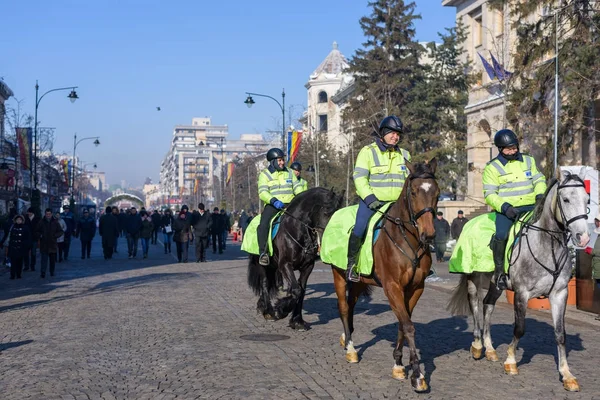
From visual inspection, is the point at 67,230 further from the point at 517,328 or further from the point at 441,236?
the point at 517,328

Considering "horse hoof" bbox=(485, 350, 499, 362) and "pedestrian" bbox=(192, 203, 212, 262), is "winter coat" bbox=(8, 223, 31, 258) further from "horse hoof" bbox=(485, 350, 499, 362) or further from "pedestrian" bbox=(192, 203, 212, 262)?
"horse hoof" bbox=(485, 350, 499, 362)

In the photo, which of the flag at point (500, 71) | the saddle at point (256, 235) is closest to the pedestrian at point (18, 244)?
the saddle at point (256, 235)

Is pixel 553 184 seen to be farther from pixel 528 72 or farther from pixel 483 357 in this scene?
pixel 528 72

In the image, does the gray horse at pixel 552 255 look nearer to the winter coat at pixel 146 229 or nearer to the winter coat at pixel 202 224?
the winter coat at pixel 202 224

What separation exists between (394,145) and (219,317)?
5.57 metres

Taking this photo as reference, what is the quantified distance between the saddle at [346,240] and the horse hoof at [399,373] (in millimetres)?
1118

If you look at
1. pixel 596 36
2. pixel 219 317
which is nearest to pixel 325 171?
pixel 596 36

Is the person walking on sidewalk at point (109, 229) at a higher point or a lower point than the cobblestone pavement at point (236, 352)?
higher

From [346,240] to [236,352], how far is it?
187 centimetres

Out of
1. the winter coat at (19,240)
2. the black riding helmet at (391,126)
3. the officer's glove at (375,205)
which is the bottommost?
the winter coat at (19,240)

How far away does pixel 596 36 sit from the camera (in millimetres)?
28422

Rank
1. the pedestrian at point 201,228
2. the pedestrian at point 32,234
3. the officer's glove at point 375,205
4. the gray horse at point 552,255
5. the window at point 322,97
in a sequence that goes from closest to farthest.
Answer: the gray horse at point 552,255
the officer's glove at point 375,205
the pedestrian at point 32,234
the pedestrian at point 201,228
the window at point 322,97

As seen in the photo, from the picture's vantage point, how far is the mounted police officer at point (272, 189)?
42.9 feet

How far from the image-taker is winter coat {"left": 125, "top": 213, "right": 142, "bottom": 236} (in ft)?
104
